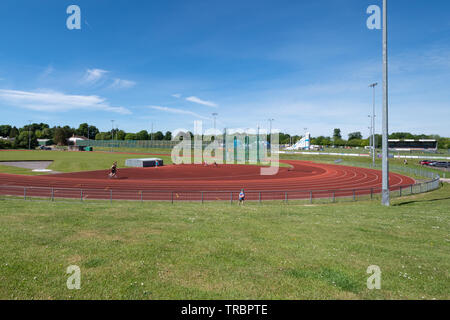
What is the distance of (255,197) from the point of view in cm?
2497

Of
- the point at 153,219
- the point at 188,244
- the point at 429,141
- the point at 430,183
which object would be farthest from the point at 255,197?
the point at 429,141

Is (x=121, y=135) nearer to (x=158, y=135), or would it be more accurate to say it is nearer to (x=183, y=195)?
(x=158, y=135)

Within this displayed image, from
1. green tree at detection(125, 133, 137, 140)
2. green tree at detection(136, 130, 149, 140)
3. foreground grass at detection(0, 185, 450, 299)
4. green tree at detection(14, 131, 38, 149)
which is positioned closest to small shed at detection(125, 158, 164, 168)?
foreground grass at detection(0, 185, 450, 299)

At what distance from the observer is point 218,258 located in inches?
282

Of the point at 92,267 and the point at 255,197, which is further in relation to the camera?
the point at 255,197

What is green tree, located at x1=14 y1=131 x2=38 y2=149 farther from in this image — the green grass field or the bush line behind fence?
the green grass field

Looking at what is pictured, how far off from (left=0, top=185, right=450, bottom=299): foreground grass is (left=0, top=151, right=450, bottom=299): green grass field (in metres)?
0.03

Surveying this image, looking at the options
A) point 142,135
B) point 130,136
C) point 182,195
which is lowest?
point 182,195

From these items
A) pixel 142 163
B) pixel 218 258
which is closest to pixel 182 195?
pixel 218 258

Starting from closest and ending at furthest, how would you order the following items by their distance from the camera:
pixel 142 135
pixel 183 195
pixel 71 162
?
pixel 183 195, pixel 71 162, pixel 142 135

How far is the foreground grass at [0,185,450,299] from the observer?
554 cm

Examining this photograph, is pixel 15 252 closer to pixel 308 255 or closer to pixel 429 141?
pixel 308 255

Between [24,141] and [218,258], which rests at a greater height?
[24,141]
